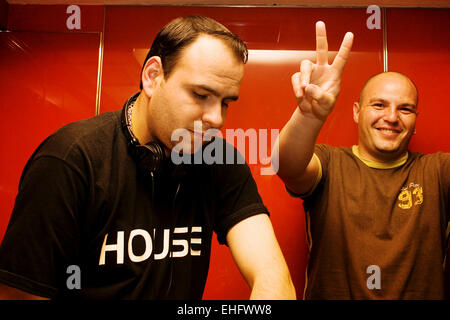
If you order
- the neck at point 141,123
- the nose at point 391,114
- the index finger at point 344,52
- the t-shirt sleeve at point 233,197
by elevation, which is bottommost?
the t-shirt sleeve at point 233,197

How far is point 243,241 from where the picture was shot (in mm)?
1039

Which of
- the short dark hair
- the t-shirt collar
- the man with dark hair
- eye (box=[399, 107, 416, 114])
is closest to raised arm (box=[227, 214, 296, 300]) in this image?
the man with dark hair

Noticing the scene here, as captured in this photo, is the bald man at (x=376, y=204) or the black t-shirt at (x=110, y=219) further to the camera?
the bald man at (x=376, y=204)

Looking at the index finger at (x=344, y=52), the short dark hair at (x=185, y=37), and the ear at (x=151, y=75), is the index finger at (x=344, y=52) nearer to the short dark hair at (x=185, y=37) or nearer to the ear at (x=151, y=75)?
the short dark hair at (x=185, y=37)

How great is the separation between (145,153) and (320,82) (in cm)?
67

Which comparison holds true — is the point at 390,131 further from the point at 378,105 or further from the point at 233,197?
the point at 233,197

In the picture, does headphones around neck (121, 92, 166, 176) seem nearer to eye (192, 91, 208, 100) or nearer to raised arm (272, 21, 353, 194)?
eye (192, 91, 208, 100)

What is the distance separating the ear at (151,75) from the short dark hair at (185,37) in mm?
19

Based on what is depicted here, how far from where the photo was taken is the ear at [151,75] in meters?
1.10

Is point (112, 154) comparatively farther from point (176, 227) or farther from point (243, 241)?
point (243, 241)

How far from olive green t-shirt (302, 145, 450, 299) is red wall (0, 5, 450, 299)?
0.38m

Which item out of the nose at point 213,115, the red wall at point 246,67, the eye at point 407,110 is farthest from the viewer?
the red wall at point 246,67

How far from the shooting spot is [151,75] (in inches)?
44.0
